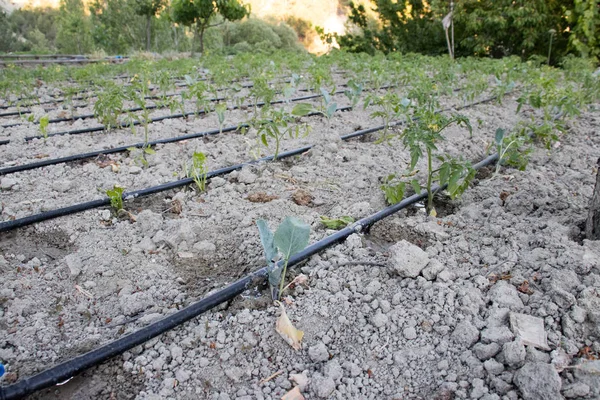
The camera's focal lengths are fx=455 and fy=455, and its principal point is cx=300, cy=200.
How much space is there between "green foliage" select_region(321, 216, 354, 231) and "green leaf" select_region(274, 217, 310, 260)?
554mm

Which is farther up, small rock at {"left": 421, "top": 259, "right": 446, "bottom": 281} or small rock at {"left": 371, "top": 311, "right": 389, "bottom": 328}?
small rock at {"left": 421, "top": 259, "right": 446, "bottom": 281}

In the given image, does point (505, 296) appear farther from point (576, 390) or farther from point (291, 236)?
point (291, 236)

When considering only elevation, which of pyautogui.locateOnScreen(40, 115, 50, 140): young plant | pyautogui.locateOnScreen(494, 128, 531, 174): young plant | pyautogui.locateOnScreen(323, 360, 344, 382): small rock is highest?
pyautogui.locateOnScreen(40, 115, 50, 140): young plant

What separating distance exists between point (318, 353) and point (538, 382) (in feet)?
1.96

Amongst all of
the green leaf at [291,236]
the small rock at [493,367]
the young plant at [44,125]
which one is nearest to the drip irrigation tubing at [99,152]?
the young plant at [44,125]

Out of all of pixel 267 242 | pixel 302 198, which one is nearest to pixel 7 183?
pixel 302 198

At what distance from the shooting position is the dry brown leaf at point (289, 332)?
1.42m

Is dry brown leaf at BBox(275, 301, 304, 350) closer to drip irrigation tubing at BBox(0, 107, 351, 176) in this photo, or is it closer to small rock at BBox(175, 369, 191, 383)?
small rock at BBox(175, 369, 191, 383)

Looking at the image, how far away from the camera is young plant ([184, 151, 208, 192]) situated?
8.21 feet

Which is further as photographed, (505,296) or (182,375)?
(505,296)

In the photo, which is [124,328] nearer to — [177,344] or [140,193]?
[177,344]

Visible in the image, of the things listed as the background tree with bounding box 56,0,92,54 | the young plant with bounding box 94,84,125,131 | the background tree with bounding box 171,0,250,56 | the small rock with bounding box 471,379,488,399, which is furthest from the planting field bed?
the background tree with bounding box 56,0,92,54

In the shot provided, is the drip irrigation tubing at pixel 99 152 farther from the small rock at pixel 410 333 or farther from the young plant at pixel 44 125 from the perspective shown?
the small rock at pixel 410 333

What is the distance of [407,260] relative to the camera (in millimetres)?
1688
